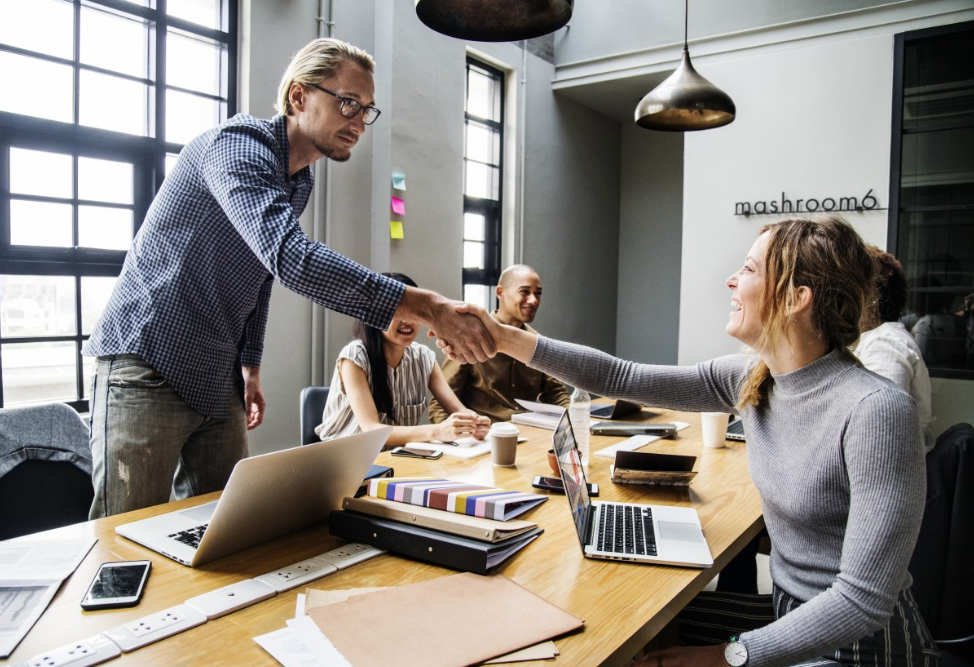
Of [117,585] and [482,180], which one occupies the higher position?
[482,180]

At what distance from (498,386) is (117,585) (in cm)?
238

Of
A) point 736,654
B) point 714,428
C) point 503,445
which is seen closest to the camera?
point 736,654

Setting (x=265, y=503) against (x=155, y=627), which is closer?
(x=155, y=627)

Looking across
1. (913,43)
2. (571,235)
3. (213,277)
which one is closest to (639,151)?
(571,235)

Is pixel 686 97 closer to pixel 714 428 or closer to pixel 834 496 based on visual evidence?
pixel 714 428

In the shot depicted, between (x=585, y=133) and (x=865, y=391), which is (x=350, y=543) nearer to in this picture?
(x=865, y=391)

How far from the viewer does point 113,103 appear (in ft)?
10.8

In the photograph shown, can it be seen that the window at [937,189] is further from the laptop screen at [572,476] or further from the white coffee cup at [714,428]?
the laptop screen at [572,476]

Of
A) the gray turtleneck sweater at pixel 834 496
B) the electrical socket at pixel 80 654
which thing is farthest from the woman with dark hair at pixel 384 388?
the electrical socket at pixel 80 654

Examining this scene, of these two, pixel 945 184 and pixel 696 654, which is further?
pixel 945 184

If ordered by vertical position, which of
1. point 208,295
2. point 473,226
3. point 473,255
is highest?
point 473,226

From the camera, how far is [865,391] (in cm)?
119

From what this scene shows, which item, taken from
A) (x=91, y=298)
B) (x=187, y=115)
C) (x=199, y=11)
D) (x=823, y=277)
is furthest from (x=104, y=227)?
(x=823, y=277)

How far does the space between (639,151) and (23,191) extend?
564 cm
